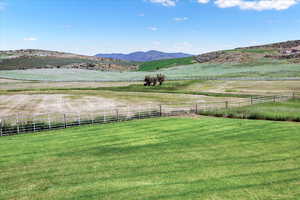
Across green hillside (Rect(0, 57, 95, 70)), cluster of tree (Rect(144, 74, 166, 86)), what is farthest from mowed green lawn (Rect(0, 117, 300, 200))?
green hillside (Rect(0, 57, 95, 70))

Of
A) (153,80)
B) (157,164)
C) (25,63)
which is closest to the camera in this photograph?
(157,164)

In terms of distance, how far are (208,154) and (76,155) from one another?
8.33 meters

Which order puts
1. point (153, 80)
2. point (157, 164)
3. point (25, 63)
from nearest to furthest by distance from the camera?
point (157, 164) → point (153, 80) → point (25, 63)

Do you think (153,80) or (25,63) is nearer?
(153,80)

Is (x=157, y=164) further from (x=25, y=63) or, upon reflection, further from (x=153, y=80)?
(x=25, y=63)

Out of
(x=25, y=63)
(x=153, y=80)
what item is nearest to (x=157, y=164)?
(x=153, y=80)

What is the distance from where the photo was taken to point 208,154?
17266mm

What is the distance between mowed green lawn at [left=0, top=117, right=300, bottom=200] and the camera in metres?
12.0

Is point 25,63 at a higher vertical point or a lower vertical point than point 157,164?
higher

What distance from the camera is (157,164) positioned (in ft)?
51.1

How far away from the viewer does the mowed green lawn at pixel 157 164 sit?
12000 millimetres

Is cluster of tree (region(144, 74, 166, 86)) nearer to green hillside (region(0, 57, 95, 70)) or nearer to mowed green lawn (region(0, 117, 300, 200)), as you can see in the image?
mowed green lawn (region(0, 117, 300, 200))

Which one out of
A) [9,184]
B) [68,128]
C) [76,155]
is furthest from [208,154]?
[68,128]

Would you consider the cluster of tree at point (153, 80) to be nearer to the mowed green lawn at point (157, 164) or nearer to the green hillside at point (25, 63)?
the mowed green lawn at point (157, 164)
